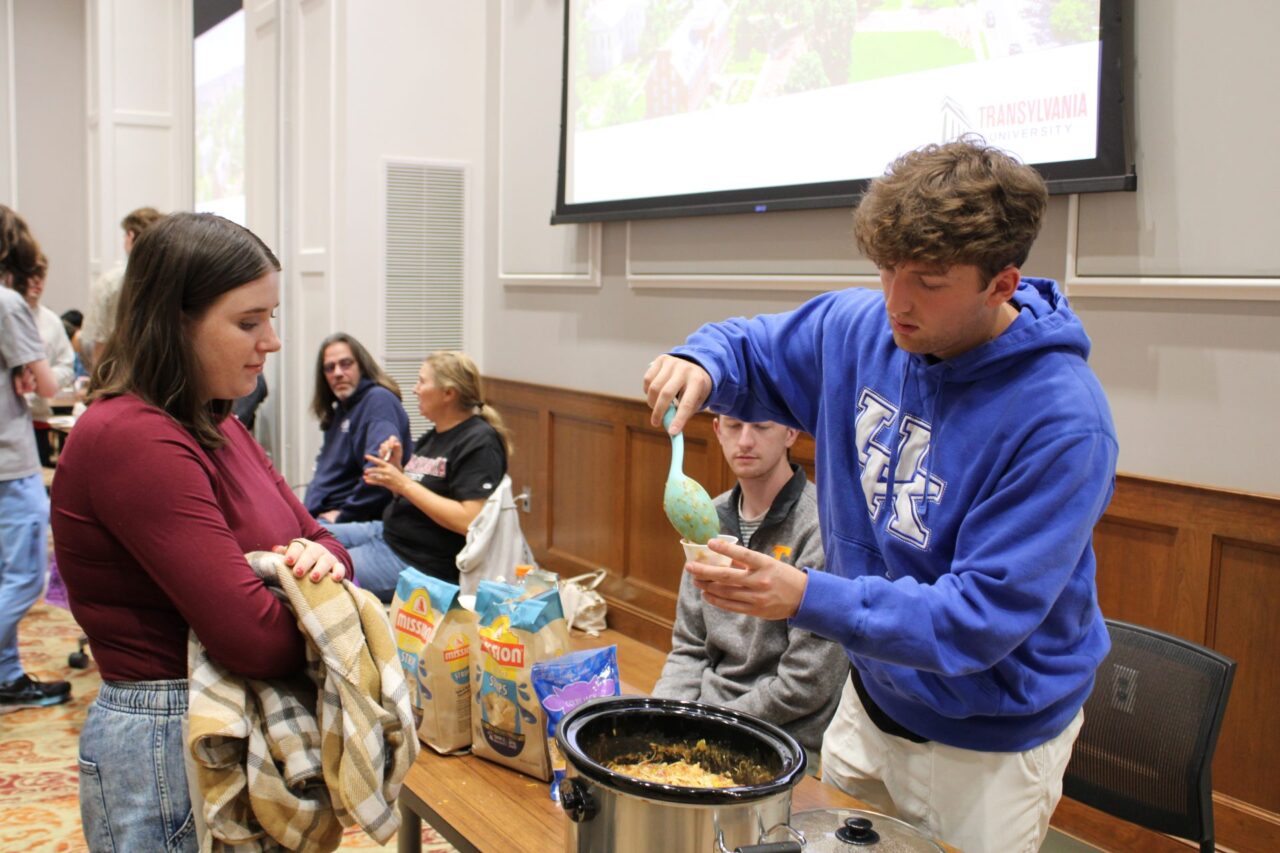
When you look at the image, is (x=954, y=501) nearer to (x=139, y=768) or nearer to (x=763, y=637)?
(x=763, y=637)

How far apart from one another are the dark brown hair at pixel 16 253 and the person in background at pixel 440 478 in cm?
118

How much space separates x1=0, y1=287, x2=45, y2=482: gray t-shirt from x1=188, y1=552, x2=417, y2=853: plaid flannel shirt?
2.43m

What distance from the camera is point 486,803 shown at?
5.15 feet

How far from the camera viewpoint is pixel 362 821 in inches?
53.7

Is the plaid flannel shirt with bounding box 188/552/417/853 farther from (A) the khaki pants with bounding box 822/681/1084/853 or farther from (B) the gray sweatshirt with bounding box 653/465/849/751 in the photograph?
(B) the gray sweatshirt with bounding box 653/465/849/751

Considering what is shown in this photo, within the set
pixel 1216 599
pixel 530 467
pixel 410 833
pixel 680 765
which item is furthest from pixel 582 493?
pixel 680 765

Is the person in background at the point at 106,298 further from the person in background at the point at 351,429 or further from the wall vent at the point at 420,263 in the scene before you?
the wall vent at the point at 420,263

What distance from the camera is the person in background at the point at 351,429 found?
4.00 meters

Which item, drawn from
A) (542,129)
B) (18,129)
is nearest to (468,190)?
(542,129)

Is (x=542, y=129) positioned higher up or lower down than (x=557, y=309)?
higher up

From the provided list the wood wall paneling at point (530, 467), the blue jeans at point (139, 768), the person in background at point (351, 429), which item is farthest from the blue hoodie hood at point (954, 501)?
the wood wall paneling at point (530, 467)

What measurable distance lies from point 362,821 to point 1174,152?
222 cm

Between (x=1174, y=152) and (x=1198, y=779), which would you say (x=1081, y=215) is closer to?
(x=1174, y=152)

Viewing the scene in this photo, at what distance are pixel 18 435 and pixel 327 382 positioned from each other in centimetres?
109
